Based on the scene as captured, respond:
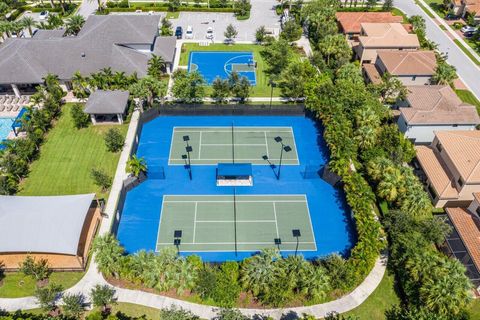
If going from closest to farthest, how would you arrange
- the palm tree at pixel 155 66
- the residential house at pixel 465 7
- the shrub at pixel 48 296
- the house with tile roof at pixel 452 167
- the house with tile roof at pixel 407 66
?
the shrub at pixel 48 296
the house with tile roof at pixel 452 167
the house with tile roof at pixel 407 66
the palm tree at pixel 155 66
the residential house at pixel 465 7

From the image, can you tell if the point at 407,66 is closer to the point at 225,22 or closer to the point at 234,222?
the point at 234,222

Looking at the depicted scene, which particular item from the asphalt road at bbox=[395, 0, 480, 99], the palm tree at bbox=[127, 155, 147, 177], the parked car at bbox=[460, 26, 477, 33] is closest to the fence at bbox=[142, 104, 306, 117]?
the palm tree at bbox=[127, 155, 147, 177]

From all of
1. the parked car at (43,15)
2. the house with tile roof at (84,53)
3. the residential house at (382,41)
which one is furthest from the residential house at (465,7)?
the parked car at (43,15)

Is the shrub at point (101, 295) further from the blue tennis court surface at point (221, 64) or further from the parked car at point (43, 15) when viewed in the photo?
the parked car at point (43, 15)

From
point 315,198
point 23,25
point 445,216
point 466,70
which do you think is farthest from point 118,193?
point 466,70

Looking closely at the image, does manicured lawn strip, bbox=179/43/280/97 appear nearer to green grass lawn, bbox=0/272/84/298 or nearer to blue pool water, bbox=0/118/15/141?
blue pool water, bbox=0/118/15/141

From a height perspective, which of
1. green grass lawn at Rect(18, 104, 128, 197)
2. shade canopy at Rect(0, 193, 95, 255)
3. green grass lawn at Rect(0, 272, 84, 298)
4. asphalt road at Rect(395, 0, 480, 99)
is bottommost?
green grass lawn at Rect(0, 272, 84, 298)

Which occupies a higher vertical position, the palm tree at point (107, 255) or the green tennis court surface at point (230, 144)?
the palm tree at point (107, 255)
